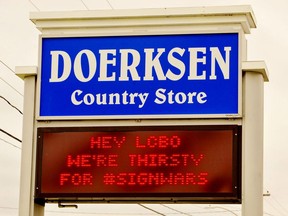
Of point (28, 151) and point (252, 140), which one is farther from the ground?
point (252, 140)

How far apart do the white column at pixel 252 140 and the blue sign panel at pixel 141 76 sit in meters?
0.17

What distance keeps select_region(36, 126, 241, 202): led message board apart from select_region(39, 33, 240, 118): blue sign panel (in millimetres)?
407

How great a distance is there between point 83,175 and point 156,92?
1493 mm

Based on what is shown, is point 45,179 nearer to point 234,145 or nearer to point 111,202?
point 111,202

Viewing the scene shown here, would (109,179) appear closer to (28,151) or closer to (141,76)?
(28,151)

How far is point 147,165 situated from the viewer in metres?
12.3

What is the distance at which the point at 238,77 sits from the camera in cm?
1284

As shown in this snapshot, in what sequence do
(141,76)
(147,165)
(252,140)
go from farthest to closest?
(141,76) < (252,140) < (147,165)

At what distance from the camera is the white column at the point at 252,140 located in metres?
12.5

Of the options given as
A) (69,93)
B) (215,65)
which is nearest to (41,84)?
(69,93)

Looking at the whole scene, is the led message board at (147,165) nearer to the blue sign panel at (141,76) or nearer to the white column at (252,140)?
the white column at (252,140)

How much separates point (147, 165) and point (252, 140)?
1.42m

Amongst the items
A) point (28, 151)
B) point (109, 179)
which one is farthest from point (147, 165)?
point (28, 151)

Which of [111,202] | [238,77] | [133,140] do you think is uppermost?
[238,77]
